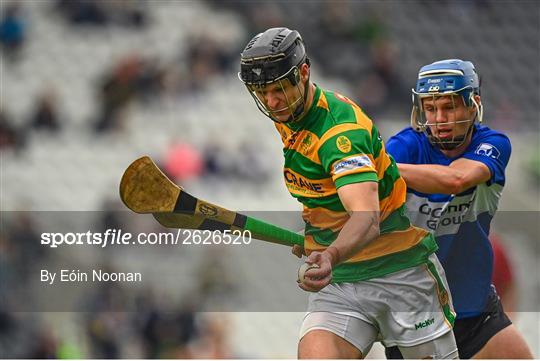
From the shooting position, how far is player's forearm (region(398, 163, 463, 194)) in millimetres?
3943

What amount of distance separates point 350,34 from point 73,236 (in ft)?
11.3

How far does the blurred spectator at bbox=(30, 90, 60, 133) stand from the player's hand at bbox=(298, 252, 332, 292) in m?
7.84

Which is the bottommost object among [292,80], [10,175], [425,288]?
[10,175]

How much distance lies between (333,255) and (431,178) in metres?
0.75

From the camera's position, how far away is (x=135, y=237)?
8992 mm

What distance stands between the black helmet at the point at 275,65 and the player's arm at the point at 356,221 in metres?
0.35

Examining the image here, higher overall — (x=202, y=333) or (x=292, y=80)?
(x=292, y=80)

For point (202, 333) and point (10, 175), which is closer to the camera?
point (202, 333)

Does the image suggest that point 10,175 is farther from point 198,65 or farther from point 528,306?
point 528,306

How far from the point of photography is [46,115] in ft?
35.7

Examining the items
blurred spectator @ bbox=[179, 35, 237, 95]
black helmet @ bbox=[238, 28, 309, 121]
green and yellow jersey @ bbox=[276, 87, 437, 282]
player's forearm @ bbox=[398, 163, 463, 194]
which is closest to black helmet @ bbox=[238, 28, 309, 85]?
black helmet @ bbox=[238, 28, 309, 121]

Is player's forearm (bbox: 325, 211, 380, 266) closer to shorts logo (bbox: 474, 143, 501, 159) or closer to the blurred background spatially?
shorts logo (bbox: 474, 143, 501, 159)

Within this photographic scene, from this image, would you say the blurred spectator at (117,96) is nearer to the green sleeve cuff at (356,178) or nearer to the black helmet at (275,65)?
the black helmet at (275,65)

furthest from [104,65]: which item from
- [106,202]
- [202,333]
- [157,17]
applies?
[202,333]
